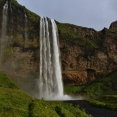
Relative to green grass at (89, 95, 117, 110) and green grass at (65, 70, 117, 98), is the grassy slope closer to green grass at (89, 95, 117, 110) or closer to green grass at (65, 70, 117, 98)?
green grass at (65, 70, 117, 98)

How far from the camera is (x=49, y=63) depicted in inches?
3629

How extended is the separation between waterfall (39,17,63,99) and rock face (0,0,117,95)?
3.07m

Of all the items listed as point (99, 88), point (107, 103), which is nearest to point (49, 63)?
point (99, 88)

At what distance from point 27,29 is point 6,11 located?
482 inches

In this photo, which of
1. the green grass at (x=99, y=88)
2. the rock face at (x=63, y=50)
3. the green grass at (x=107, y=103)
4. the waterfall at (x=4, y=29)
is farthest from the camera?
the rock face at (x=63, y=50)

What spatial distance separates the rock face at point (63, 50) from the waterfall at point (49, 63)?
3073mm

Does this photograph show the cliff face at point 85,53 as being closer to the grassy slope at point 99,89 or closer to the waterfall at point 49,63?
the grassy slope at point 99,89

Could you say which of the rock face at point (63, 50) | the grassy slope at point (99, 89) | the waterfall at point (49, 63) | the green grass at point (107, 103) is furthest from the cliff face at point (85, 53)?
the green grass at point (107, 103)

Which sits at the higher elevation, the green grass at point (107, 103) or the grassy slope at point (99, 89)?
the grassy slope at point (99, 89)

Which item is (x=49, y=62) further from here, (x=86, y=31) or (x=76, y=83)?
(x=86, y=31)

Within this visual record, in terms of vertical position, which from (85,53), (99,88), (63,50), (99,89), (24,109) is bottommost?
(24,109)

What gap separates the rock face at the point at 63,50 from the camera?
306 feet

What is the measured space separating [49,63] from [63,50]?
14.8 m

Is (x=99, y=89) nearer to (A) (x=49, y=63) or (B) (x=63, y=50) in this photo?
(A) (x=49, y=63)
